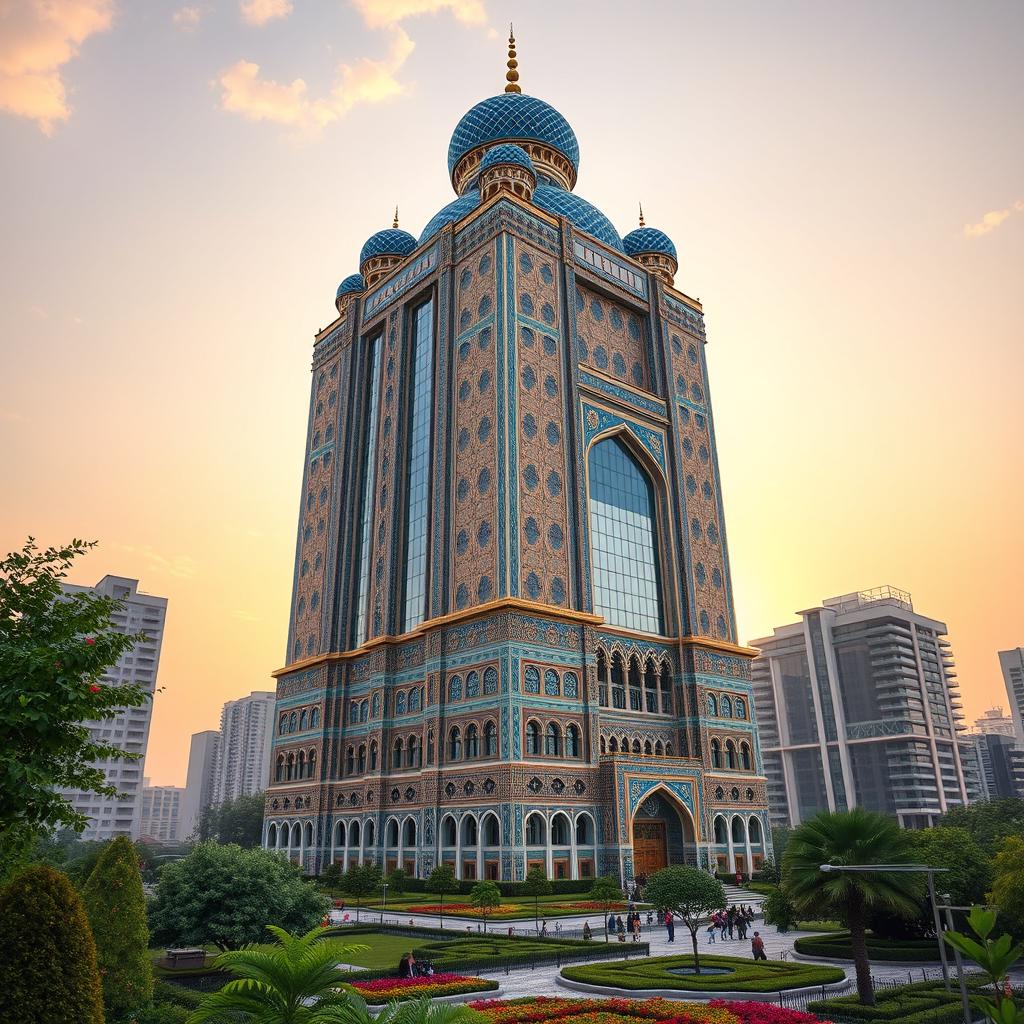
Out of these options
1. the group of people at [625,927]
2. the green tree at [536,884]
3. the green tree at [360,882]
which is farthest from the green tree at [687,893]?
the green tree at [360,882]

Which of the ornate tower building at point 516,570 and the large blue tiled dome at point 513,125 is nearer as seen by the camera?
the ornate tower building at point 516,570

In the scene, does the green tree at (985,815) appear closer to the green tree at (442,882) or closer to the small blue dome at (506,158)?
the green tree at (442,882)

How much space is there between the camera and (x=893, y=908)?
19844 mm

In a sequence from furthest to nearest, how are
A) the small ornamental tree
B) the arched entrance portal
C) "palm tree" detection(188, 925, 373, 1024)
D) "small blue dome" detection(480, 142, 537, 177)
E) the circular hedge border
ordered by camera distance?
"small blue dome" detection(480, 142, 537, 177) < the arched entrance portal < the circular hedge border < the small ornamental tree < "palm tree" detection(188, 925, 373, 1024)

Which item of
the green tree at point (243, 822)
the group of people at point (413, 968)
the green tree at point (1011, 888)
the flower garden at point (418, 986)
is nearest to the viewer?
the flower garden at point (418, 986)

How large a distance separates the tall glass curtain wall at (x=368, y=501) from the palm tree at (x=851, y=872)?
40999 mm

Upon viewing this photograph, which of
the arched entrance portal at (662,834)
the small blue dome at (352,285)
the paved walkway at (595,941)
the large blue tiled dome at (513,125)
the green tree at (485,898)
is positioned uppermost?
the large blue tiled dome at (513,125)

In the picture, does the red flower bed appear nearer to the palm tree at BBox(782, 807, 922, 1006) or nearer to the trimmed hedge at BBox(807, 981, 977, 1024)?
the trimmed hedge at BBox(807, 981, 977, 1024)

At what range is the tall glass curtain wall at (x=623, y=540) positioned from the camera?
53625 mm

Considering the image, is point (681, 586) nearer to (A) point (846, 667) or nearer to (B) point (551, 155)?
(B) point (551, 155)

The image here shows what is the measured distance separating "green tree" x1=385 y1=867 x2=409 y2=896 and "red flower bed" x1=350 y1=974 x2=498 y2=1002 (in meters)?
25.1

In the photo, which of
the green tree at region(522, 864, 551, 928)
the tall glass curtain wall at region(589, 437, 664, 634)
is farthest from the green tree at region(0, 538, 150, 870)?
the tall glass curtain wall at region(589, 437, 664, 634)

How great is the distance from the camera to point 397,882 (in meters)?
44.9

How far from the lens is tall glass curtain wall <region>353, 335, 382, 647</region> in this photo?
196 ft
